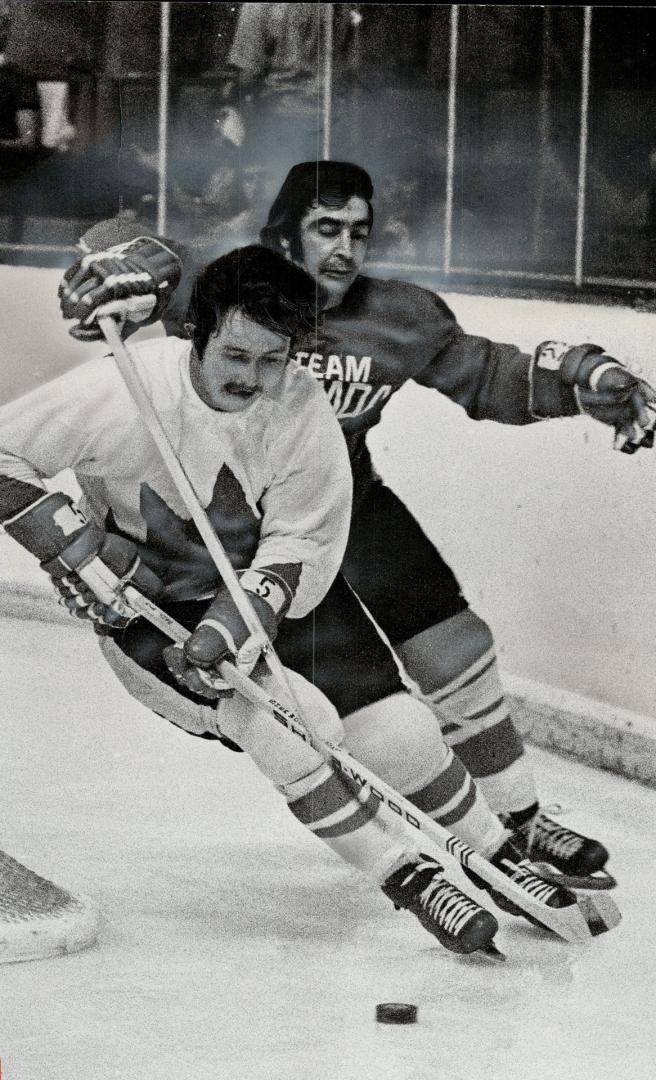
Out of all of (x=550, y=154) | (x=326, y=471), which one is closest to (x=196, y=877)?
(x=326, y=471)

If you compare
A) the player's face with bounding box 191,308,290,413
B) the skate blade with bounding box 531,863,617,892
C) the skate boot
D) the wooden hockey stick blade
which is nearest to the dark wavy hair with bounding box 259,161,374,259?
the player's face with bounding box 191,308,290,413

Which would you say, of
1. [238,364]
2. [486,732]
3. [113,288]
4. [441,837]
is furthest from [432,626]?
[113,288]

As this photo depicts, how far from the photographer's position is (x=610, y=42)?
2932mm

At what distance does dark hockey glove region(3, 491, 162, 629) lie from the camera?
9.53 ft

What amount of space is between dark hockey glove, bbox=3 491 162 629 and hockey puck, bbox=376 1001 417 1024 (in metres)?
0.81

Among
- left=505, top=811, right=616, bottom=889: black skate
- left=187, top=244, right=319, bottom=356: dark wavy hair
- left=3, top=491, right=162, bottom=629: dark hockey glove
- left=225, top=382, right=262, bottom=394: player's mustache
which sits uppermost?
left=187, top=244, right=319, bottom=356: dark wavy hair

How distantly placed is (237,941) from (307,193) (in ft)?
4.28

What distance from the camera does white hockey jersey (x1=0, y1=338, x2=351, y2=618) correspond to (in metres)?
2.92

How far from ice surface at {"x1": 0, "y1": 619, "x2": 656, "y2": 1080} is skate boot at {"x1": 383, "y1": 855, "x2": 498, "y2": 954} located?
0.13ft

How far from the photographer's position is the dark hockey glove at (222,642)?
2975 mm

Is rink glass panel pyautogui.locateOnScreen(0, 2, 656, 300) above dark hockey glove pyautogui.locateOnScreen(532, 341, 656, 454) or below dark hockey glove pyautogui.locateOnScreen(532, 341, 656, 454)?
above

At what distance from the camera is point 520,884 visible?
3062mm

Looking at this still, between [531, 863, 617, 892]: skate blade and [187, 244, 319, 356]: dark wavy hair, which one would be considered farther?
[531, 863, 617, 892]: skate blade

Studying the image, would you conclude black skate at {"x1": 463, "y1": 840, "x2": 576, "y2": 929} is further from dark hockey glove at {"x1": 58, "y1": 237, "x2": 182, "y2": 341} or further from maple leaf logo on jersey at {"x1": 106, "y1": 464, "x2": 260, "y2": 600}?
dark hockey glove at {"x1": 58, "y1": 237, "x2": 182, "y2": 341}
